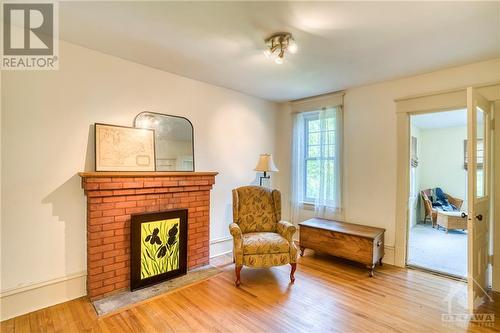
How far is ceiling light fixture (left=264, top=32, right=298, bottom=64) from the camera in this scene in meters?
2.07

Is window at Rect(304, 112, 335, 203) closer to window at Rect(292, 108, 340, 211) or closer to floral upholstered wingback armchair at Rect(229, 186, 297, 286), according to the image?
window at Rect(292, 108, 340, 211)

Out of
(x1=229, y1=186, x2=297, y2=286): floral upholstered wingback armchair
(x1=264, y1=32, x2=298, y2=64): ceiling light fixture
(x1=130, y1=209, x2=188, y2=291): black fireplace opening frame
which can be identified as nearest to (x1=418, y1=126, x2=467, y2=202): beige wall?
(x1=229, y1=186, x2=297, y2=286): floral upholstered wingback armchair

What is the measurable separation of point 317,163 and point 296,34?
88.9 inches

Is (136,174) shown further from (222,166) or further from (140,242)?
(222,166)

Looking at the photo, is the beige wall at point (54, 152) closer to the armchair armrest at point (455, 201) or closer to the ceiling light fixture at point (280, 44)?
the ceiling light fixture at point (280, 44)

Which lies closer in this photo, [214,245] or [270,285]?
[270,285]

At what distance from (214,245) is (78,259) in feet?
5.25

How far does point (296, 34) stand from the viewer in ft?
6.73

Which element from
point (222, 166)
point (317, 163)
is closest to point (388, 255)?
point (317, 163)

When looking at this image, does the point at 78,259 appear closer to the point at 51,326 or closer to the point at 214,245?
the point at 51,326

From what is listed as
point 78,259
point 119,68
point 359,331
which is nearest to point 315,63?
point 119,68

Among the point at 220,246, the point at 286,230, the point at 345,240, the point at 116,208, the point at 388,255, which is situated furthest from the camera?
the point at 220,246

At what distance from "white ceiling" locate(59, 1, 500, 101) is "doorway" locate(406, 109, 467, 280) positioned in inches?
101

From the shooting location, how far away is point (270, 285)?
8.51ft
